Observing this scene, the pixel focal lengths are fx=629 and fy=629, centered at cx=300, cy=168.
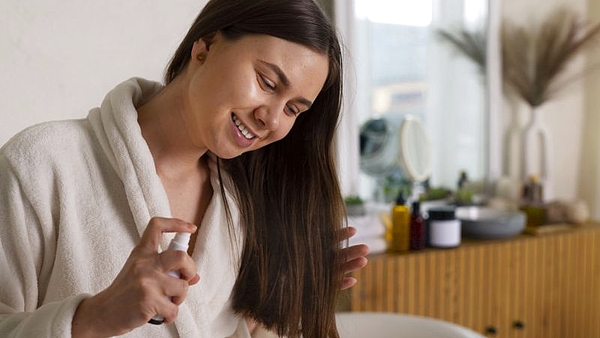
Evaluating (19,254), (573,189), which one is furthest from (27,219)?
(573,189)

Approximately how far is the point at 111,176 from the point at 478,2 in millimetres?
1931

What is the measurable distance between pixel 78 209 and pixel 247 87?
0.34 metres

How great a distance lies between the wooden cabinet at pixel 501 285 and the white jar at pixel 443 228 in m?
0.04

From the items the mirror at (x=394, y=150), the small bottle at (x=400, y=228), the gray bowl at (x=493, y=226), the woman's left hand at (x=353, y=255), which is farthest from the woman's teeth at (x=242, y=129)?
the gray bowl at (x=493, y=226)

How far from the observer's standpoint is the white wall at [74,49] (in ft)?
4.81

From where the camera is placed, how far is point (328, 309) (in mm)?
1338

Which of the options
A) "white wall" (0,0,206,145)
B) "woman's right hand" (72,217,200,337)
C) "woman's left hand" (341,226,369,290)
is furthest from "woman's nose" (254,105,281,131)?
"white wall" (0,0,206,145)

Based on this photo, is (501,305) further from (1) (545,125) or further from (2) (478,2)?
(2) (478,2)

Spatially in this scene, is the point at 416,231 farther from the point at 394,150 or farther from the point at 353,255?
the point at 353,255

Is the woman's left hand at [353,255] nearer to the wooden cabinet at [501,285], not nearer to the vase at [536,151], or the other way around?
the wooden cabinet at [501,285]

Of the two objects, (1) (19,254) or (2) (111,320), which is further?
(1) (19,254)

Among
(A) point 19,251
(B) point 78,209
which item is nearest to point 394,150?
(B) point 78,209

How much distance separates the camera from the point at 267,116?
3.25ft

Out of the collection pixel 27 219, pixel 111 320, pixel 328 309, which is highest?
pixel 27 219
